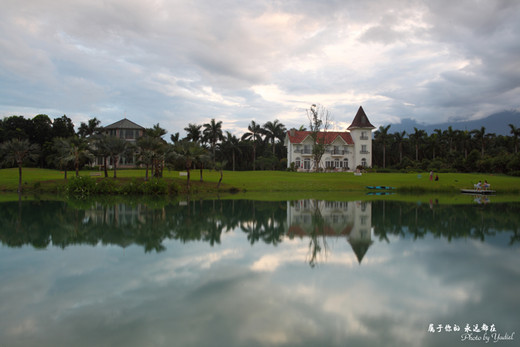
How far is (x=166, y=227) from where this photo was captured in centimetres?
1681

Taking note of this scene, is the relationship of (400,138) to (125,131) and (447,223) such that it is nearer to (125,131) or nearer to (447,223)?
(125,131)

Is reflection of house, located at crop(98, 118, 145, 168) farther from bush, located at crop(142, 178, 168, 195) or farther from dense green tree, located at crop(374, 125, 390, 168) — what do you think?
dense green tree, located at crop(374, 125, 390, 168)

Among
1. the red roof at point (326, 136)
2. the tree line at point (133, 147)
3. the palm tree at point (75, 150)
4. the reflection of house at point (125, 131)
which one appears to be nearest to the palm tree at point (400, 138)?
the red roof at point (326, 136)

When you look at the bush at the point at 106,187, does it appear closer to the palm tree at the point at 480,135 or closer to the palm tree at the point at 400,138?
the palm tree at the point at 400,138

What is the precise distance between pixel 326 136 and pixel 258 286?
224ft

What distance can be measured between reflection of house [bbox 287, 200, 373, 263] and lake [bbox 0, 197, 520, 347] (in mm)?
166

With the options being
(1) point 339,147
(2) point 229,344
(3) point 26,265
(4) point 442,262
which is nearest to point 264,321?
(2) point 229,344

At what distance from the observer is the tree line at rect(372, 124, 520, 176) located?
6512 cm

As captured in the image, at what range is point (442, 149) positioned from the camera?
8100cm

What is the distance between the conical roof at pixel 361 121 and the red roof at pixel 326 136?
2048 millimetres

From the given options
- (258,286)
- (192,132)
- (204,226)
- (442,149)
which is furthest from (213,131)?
(258,286)

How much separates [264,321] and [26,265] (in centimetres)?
766

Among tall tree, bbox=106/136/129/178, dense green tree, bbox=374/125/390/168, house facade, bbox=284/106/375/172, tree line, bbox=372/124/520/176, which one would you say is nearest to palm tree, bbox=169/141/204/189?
tall tree, bbox=106/136/129/178

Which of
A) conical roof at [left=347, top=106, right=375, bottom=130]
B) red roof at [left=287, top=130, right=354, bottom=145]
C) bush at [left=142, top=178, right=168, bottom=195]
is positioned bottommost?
bush at [left=142, top=178, right=168, bottom=195]
